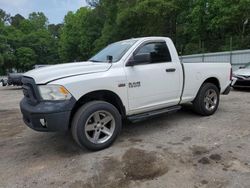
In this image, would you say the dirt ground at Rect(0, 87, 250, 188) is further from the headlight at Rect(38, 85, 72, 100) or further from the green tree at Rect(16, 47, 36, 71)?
the green tree at Rect(16, 47, 36, 71)

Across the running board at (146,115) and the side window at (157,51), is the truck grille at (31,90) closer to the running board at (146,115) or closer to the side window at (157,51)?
the running board at (146,115)

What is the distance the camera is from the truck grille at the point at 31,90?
13.2 ft

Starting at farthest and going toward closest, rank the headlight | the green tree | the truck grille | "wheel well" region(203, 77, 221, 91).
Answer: the green tree, "wheel well" region(203, 77, 221, 91), the truck grille, the headlight

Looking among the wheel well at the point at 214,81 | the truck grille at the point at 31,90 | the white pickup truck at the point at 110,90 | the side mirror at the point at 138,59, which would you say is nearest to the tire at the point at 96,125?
the white pickup truck at the point at 110,90

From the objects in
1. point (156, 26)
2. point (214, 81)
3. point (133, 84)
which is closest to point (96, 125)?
point (133, 84)

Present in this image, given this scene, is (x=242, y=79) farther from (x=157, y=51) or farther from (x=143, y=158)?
(x=143, y=158)

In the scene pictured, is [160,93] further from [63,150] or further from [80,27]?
[80,27]

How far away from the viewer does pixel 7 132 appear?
566 cm

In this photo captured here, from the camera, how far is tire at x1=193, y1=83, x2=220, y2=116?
5.91m

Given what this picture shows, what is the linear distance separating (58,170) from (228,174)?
228 centimetres

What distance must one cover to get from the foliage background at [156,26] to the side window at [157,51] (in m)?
14.5

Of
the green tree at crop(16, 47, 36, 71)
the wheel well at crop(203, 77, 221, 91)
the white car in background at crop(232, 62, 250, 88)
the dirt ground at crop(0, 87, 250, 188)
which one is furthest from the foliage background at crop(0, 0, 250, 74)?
the dirt ground at crop(0, 87, 250, 188)

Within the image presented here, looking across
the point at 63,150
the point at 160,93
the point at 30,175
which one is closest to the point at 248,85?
the point at 160,93

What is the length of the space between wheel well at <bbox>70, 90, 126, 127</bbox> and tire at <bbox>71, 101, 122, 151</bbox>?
0.15 metres
